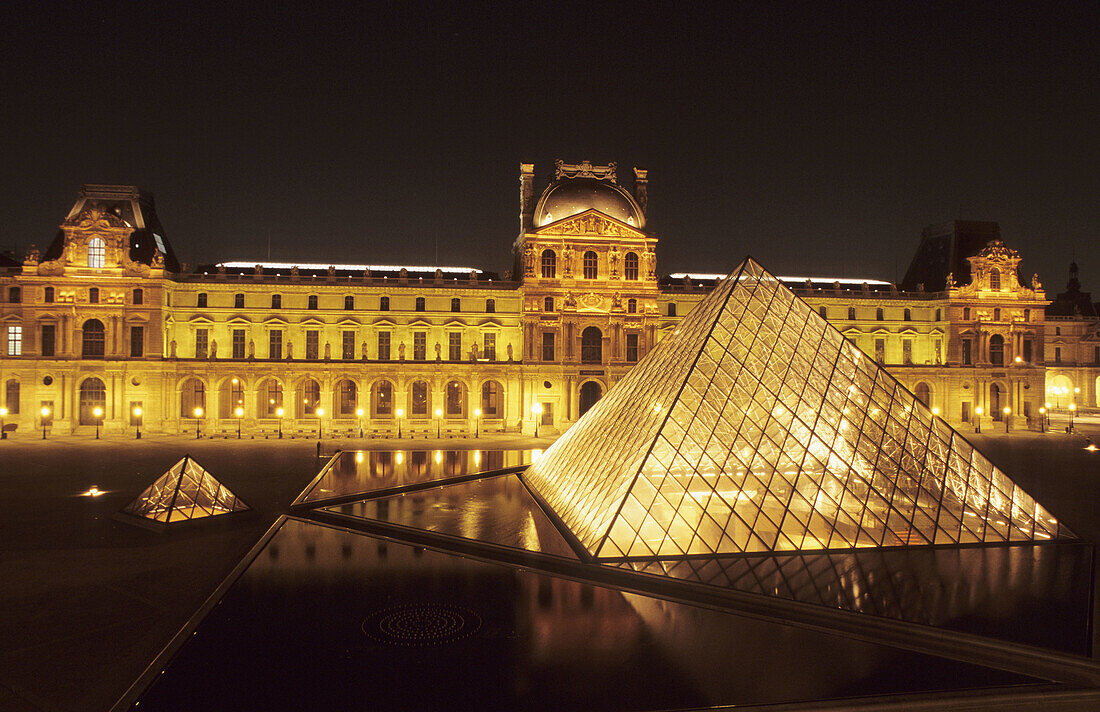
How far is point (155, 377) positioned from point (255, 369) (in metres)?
5.64

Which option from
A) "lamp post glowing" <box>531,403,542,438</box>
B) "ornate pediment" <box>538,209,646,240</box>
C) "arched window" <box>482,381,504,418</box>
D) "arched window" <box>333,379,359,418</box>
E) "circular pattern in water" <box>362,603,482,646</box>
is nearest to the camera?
"circular pattern in water" <box>362,603,482,646</box>

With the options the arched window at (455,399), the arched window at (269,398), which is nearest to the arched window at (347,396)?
the arched window at (269,398)

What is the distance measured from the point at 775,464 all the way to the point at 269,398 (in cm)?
3524

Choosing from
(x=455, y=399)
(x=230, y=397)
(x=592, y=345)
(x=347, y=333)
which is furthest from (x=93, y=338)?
(x=592, y=345)

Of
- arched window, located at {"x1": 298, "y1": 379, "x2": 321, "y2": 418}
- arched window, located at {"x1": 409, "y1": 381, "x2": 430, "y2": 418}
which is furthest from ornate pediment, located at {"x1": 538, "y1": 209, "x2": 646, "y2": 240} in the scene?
arched window, located at {"x1": 298, "y1": 379, "x2": 321, "y2": 418}

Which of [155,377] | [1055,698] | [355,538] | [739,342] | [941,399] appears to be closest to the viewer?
[1055,698]

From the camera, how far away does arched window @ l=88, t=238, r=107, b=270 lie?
4062 cm

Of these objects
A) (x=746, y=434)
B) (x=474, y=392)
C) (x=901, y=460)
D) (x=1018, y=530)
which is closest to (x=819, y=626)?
(x=746, y=434)

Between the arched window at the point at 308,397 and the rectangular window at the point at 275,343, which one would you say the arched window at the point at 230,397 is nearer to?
the arched window at the point at 308,397

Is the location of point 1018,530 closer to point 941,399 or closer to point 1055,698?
point 1055,698

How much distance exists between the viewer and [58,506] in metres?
18.9

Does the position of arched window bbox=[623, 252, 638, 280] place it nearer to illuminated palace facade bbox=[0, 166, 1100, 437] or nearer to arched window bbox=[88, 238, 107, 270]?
illuminated palace facade bbox=[0, 166, 1100, 437]

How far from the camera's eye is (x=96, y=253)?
134ft

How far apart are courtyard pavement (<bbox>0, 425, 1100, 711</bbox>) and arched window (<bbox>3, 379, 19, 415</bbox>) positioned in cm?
931
